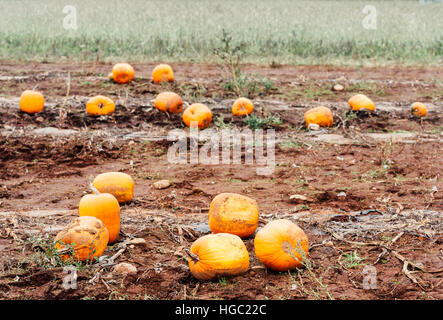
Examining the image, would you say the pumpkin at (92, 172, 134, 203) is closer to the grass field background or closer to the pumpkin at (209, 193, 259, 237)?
the pumpkin at (209, 193, 259, 237)

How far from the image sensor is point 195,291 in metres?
2.79

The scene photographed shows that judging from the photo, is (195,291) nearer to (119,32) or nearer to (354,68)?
(354,68)

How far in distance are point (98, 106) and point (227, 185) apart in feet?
9.25

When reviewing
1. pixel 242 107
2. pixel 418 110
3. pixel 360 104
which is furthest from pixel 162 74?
pixel 418 110

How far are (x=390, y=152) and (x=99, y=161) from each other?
10.3ft

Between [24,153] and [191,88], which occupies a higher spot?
[191,88]

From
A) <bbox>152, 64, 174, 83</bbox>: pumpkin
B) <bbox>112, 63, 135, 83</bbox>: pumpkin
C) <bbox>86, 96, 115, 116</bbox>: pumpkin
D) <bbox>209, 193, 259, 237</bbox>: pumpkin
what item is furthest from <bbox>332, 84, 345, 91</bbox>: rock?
<bbox>209, 193, 259, 237</bbox>: pumpkin

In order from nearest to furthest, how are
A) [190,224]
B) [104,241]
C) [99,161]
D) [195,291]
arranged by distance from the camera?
[195,291]
[104,241]
[190,224]
[99,161]

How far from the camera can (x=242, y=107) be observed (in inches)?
275

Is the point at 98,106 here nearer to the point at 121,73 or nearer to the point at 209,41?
the point at 121,73

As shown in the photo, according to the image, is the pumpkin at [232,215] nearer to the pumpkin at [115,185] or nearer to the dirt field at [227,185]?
the dirt field at [227,185]

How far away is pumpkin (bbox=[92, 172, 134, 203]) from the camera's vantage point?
13.5ft

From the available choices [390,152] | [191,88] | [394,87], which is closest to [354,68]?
[394,87]

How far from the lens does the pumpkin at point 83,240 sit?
3014 mm
